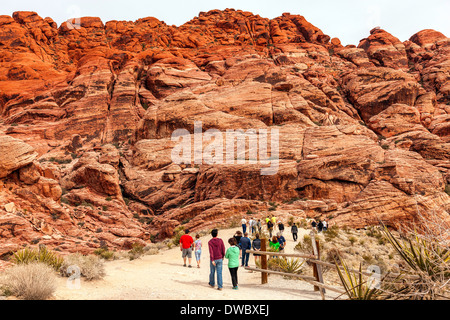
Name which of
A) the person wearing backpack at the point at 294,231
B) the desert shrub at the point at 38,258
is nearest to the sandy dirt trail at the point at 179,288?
the desert shrub at the point at 38,258

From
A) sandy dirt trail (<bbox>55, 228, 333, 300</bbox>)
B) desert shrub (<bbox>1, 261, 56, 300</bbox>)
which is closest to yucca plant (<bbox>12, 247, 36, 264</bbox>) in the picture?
sandy dirt trail (<bbox>55, 228, 333, 300</bbox>)

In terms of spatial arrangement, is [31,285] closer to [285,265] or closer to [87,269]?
[87,269]

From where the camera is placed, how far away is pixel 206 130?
3962cm

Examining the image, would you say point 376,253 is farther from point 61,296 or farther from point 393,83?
point 393,83

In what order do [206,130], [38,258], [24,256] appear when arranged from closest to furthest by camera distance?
[38,258], [24,256], [206,130]

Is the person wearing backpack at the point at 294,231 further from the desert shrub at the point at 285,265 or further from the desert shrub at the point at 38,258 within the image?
the desert shrub at the point at 38,258

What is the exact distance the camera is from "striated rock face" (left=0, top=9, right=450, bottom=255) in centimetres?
2705

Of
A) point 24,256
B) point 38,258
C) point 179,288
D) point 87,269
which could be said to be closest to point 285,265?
point 179,288

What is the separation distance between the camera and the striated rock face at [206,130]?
27047 mm

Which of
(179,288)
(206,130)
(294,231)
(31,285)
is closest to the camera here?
(31,285)

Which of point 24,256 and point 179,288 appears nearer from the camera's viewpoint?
point 179,288

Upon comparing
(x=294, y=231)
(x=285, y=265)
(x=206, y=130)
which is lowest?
(x=285, y=265)

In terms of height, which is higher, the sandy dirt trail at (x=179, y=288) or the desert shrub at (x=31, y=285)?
the desert shrub at (x=31, y=285)
